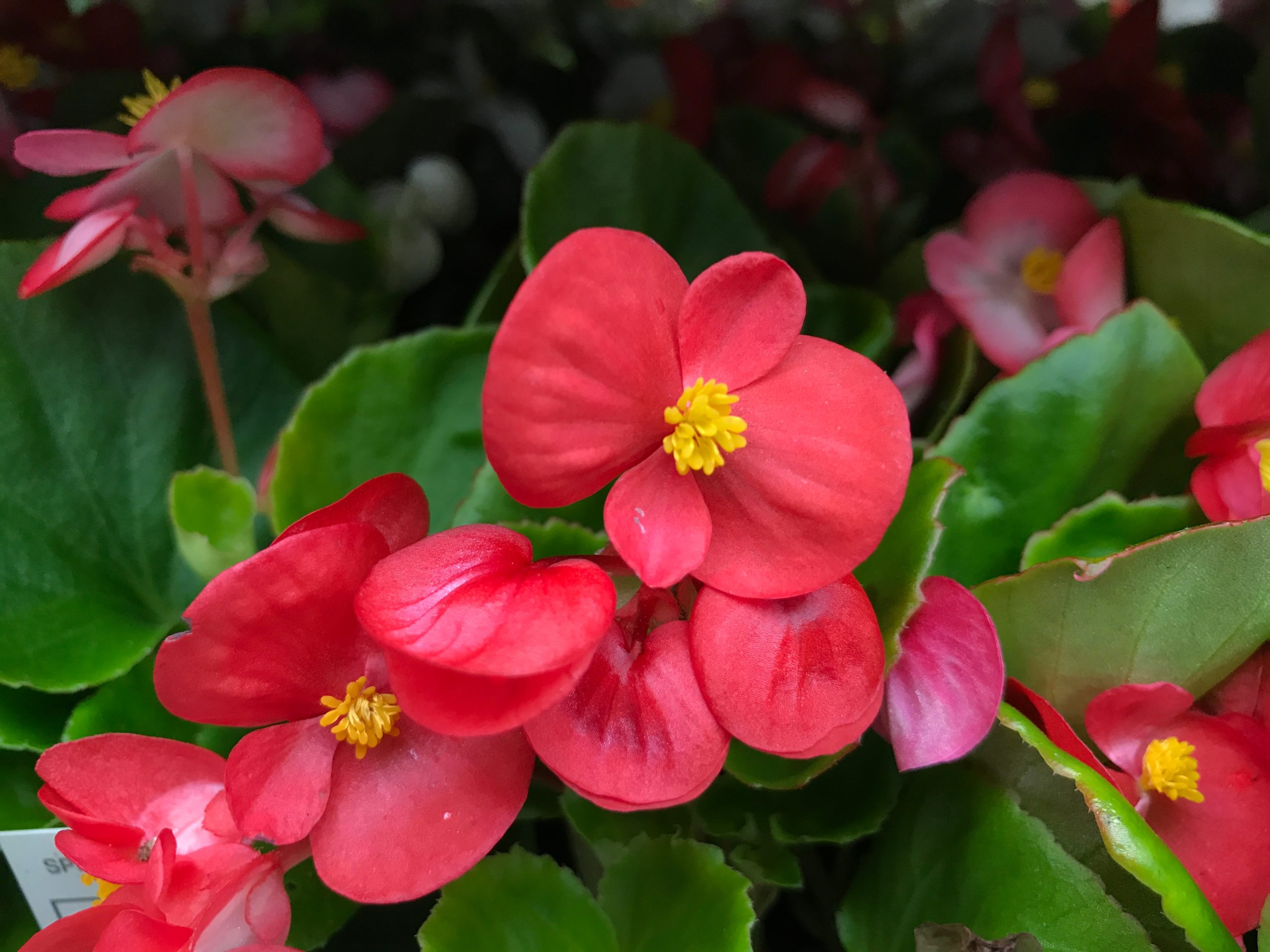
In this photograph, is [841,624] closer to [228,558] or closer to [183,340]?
[228,558]

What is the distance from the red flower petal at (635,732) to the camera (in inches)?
10.5

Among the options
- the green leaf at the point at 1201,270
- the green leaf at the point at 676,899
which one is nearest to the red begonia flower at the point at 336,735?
the green leaf at the point at 676,899

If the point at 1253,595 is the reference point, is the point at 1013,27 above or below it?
above

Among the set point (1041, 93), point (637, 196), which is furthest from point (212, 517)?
point (1041, 93)


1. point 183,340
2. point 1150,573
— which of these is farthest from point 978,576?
point 183,340

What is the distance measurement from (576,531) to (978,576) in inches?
8.1

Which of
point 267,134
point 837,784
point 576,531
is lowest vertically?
point 837,784

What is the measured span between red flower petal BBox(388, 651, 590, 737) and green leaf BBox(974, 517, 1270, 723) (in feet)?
0.74

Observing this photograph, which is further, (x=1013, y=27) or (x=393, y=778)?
(x=1013, y=27)

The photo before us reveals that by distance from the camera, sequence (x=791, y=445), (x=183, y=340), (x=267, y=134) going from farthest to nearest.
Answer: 1. (x=183, y=340)
2. (x=267, y=134)
3. (x=791, y=445)

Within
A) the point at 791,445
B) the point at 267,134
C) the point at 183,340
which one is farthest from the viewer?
the point at 183,340

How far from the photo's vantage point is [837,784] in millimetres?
425

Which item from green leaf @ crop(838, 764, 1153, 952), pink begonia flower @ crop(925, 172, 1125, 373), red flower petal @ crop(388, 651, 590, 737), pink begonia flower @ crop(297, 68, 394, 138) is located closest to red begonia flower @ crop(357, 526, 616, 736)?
red flower petal @ crop(388, 651, 590, 737)

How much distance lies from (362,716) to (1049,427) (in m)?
0.34
